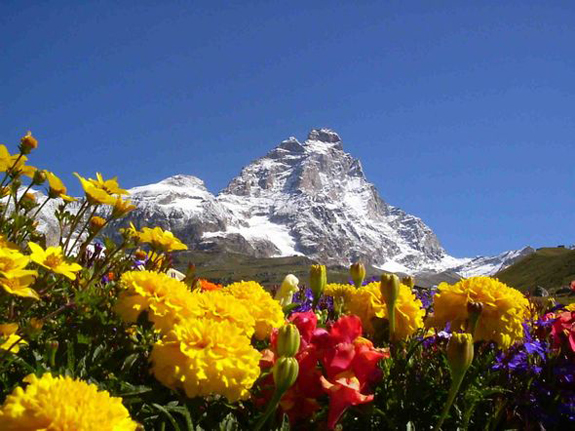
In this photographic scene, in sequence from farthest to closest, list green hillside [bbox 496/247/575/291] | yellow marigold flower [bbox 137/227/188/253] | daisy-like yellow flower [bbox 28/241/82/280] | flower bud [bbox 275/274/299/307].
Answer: green hillside [bbox 496/247/575/291], flower bud [bbox 275/274/299/307], yellow marigold flower [bbox 137/227/188/253], daisy-like yellow flower [bbox 28/241/82/280]

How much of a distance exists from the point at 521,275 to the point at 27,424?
13359 centimetres

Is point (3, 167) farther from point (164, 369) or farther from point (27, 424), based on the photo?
point (27, 424)

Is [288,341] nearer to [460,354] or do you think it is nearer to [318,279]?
[460,354]

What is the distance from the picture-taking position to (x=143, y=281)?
221 centimetres

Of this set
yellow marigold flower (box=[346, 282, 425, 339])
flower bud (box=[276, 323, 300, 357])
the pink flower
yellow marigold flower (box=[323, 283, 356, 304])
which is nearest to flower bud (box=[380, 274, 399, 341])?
yellow marigold flower (box=[346, 282, 425, 339])

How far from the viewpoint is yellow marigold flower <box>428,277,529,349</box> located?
8.93 ft

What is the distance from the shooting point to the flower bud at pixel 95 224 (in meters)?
2.84

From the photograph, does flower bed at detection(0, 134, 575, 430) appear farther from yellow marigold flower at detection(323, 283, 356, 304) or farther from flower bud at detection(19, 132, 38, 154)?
yellow marigold flower at detection(323, 283, 356, 304)

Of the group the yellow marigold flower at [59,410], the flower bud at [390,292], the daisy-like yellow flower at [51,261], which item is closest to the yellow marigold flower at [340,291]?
the flower bud at [390,292]

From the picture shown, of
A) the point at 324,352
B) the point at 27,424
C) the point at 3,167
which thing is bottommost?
the point at 27,424

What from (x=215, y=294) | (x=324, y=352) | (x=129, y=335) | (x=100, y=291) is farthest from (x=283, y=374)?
(x=100, y=291)

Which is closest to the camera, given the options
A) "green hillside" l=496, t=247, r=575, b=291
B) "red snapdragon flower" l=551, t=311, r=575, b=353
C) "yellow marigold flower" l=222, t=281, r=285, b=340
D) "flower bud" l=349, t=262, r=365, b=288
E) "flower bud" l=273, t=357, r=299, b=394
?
"flower bud" l=273, t=357, r=299, b=394

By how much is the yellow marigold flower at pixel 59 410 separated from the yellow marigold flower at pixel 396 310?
1.77 metres

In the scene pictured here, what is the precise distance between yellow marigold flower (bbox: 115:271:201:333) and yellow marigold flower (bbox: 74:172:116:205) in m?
0.64
